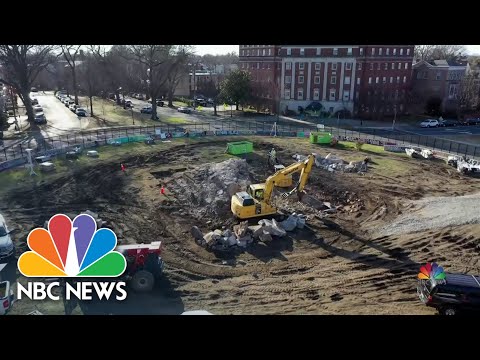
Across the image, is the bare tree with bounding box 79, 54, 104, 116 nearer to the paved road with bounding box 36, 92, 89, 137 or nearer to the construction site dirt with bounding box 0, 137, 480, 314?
the paved road with bounding box 36, 92, 89, 137

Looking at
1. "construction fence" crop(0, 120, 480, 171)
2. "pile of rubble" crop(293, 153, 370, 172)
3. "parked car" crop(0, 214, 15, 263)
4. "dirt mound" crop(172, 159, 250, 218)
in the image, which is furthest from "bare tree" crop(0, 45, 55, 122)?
"pile of rubble" crop(293, 153, 370, 172)

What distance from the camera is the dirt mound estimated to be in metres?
19.5

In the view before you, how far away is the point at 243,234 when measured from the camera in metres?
16.4

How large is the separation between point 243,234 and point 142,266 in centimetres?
493

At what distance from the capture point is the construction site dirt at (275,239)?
1255cm

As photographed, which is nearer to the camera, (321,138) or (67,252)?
(67,252)

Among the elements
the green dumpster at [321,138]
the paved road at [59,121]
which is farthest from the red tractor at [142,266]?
the paved road at [59,121]

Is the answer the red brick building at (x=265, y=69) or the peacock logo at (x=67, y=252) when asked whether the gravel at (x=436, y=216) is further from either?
the red brick building at (x=265, y=69)

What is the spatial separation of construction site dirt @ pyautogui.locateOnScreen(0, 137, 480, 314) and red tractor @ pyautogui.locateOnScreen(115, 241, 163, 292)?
413 mm

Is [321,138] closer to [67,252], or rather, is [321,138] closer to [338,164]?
[338,164]

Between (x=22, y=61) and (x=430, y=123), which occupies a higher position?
(x=22, y=61)

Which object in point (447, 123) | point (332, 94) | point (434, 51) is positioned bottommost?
point (447, 123)

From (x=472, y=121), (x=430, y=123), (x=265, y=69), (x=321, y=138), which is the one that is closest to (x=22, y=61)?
(x=321, y=138)

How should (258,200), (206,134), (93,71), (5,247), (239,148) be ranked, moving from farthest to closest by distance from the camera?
1. (93,71)
2. (206,134)
3. (239,148)
4. (258,200)
5. (5,247)
